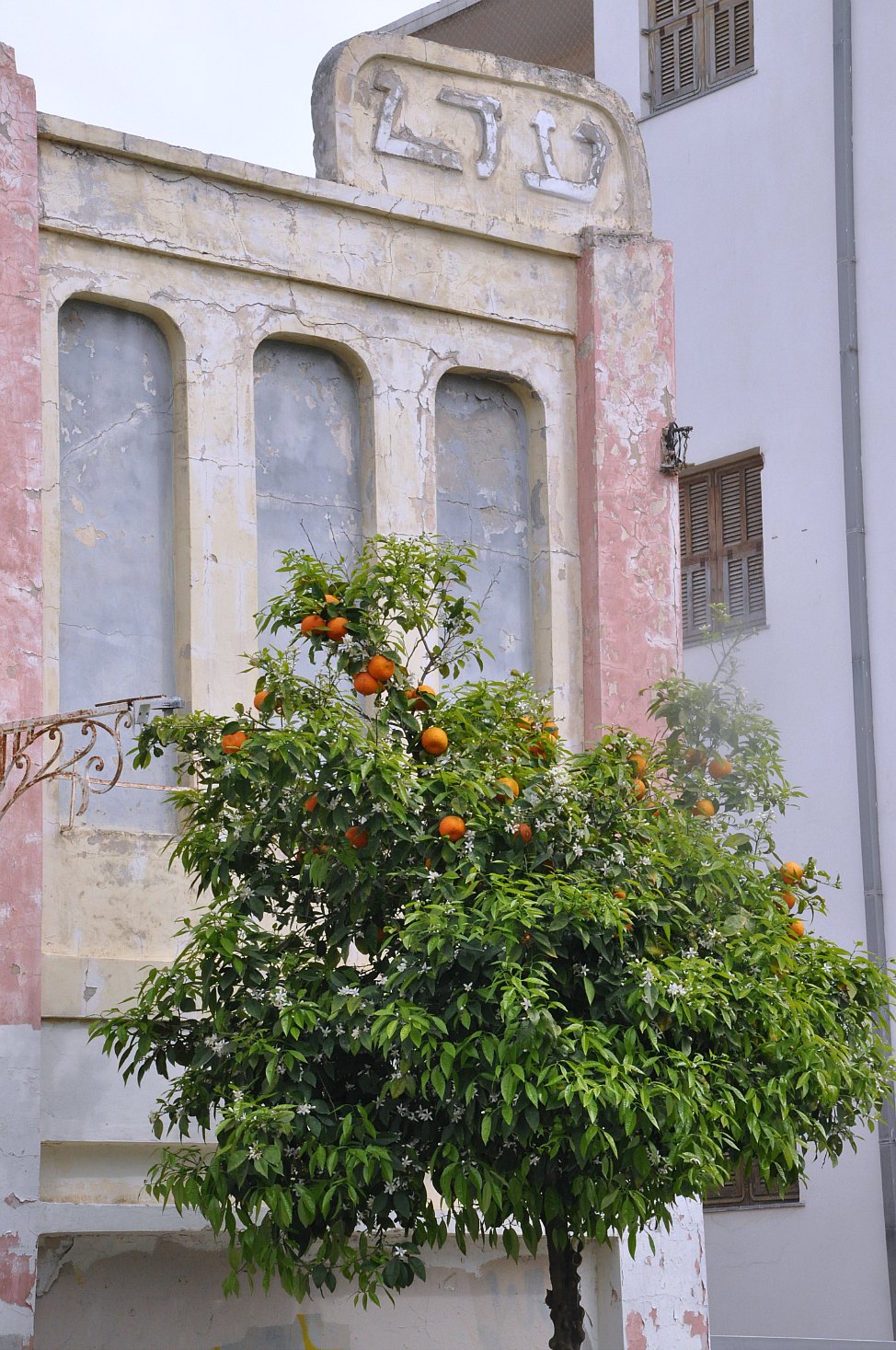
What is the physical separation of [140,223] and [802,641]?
7778 millimetres

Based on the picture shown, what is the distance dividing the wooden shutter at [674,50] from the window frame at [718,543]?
3.39 m

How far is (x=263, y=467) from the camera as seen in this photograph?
37.1 feet

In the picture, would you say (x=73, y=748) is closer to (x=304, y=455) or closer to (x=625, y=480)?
(x=304, y=455)

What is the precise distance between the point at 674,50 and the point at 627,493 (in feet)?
26.2

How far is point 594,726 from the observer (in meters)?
11.7

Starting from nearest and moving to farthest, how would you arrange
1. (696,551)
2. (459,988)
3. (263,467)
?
(459,988) → (263,467) → (696,551)

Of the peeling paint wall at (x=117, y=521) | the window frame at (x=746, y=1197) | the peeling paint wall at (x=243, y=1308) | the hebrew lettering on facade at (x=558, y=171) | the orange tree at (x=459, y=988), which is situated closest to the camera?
the orange tree at (x=459, y=988)

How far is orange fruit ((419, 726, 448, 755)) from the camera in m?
8.50

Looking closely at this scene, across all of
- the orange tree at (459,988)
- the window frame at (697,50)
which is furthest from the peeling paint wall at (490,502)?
the window frame at (697,50)

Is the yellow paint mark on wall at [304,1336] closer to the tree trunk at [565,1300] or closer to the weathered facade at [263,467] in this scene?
the weathered facade at [263,467]

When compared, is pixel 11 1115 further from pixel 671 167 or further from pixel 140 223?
pixel 671 167

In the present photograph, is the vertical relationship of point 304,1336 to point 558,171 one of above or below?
below

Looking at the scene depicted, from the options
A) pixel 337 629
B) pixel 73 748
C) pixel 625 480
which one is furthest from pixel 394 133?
pixel 337 629

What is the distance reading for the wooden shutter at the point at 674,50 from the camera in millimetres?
18547
